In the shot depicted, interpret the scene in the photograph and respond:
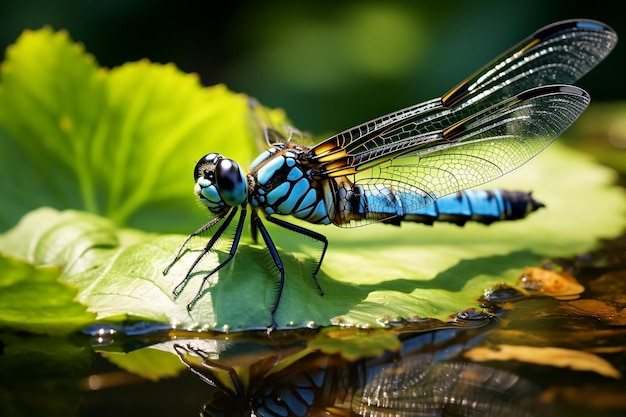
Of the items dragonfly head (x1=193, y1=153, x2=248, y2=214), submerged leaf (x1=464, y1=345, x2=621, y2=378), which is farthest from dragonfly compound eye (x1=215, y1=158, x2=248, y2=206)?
submerged leaf (x1=464, y1=345, x2=621, y2=378)

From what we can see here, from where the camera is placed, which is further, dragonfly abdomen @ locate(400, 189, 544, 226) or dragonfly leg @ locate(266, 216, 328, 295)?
dragonfly abdomen @ locate(400, 189, 544, 226)

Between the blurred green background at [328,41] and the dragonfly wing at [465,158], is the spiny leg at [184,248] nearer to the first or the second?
the dragonfly wing at [465,158]

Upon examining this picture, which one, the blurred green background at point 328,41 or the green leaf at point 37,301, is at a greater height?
the blurred green background at point 328,41

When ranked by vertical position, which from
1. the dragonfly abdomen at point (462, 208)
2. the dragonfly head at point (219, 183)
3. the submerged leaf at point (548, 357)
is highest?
the dragonfly abdomen at point (462, 208)

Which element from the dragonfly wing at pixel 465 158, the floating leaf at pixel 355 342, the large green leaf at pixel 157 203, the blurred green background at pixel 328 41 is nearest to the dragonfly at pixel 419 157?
the dragonfly wing at pixel 465 158

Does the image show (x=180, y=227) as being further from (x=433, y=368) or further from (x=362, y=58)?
(x=362, y=58)

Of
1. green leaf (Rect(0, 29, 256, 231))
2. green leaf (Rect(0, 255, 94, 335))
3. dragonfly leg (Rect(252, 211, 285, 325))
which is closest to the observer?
green leaf (Rect(0, 255, 94, 335))

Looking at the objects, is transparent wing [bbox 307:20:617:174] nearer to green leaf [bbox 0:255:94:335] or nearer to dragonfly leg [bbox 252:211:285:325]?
dragonfly leg [bbox 252:211:285:325]
